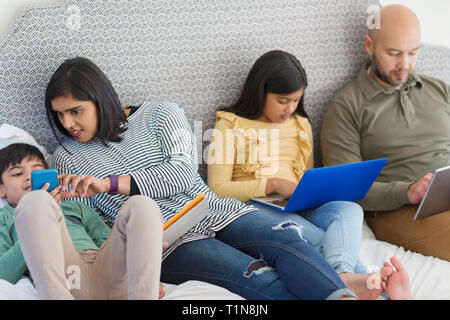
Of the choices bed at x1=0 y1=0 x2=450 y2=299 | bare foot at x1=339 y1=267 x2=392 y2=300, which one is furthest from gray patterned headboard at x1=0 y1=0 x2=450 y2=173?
bare foot at x1=339 y1=267 x2=392 y2=300

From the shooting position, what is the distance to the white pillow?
1.71 m

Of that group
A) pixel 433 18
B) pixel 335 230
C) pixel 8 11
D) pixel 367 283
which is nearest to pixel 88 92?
pixel 8 11

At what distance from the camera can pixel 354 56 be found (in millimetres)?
2314

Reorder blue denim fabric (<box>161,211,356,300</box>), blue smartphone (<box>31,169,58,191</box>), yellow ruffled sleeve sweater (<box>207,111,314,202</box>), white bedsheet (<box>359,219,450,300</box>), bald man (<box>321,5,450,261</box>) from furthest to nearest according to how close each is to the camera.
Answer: bald man (<box>321,5,450,261</box>) < yellow ruffled sleeve sweater (<box>207,111,314,202</box>) < white bedsheet (<box>359,219,450,300</box>) < blue smartphone (<box>31,169,58,191</box>) < blue denim fabric (<box>161,211,356,300</box>)

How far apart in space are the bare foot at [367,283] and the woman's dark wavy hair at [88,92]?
2.77 ft

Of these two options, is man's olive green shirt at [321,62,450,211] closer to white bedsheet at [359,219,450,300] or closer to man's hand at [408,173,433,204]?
man's hand at [408,173,433,204]

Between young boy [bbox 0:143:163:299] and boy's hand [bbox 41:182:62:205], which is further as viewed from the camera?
boy's hand [bbox 41:182:62:205]

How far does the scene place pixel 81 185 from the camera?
60.1 inches

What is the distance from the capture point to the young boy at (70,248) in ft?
3.75

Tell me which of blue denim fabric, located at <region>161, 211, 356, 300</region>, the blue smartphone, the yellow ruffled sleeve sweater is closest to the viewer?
blue denim fabric, located at <region>161, 211, 356, 300</region>

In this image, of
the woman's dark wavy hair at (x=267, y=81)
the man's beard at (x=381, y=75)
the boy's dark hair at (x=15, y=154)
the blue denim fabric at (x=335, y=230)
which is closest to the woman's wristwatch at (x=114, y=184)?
the boy's dark hair at (x=15, y=154)

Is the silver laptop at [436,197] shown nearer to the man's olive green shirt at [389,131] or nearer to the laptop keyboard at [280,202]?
the man's olive green shirt at [389,131]
